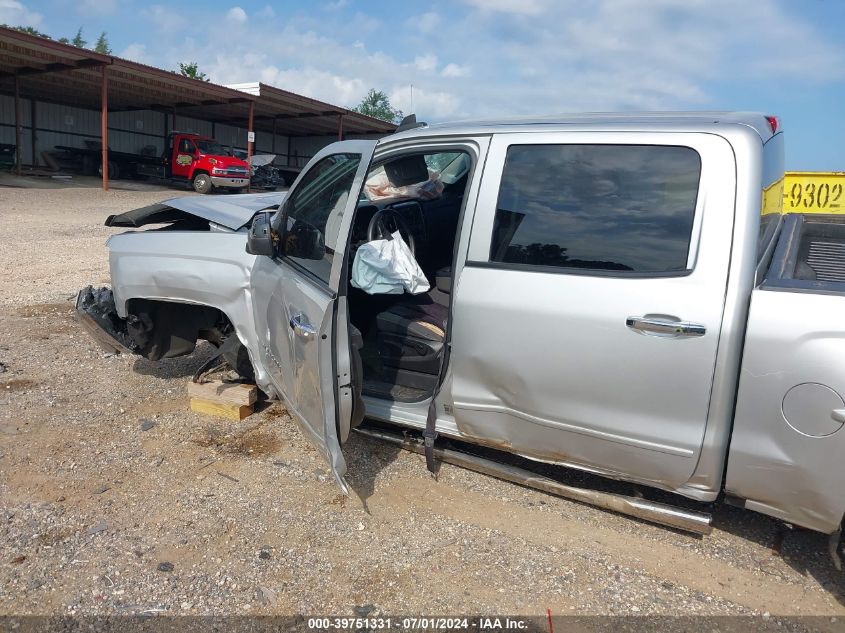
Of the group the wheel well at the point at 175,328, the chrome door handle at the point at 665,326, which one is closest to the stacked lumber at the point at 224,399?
the wheel well at the point at 175,328

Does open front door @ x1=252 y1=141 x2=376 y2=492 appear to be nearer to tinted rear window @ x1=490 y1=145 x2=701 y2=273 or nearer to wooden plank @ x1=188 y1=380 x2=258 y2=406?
wooden plank @ x1=188 y1=380 x2=258 y2=406

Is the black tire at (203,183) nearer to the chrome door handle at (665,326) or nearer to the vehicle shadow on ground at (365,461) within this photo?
the vehicle shadow on ground at (365,461)

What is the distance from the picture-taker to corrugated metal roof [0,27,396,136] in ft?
59.4

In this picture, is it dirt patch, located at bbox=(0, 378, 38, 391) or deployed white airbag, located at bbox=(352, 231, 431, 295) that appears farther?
dirt patch, located at bbox=(0, 378, 38, 391)

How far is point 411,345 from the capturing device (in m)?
3.59

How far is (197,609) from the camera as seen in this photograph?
8.18 ft

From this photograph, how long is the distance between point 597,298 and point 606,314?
0.26ft

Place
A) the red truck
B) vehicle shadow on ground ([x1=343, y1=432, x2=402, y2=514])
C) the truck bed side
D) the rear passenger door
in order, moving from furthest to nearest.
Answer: the red truck → vehicle shadow on ground ([x1=343, y1=432, x2=402, y2=514]) → the rear passenger door → the truck bed side

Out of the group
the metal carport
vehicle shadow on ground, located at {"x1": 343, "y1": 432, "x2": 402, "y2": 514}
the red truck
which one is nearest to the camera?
vehicle shadow on ground, located at {"x1": 343, "y1": 432, "x2": 402, "y2": 514}

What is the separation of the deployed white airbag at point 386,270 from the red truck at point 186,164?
20.9m

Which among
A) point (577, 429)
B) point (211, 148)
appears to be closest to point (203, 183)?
point (211, 148)

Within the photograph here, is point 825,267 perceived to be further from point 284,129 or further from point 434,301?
point 284,129

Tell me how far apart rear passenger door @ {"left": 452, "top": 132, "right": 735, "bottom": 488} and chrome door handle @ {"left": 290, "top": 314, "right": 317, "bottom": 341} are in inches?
26.5

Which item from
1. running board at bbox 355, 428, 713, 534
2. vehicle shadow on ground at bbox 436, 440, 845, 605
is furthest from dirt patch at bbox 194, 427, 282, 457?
vehicle shadow on ground at bbox 436, 440, 845, 605
